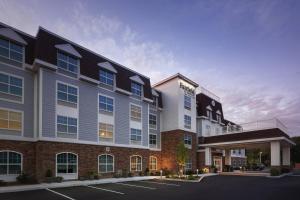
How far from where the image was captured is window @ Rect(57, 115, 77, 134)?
25681mm

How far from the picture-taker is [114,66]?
3325cm

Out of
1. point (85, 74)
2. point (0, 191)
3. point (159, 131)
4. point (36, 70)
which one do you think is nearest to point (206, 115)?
point (159, 131)

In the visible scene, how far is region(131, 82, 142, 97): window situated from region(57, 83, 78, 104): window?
944 cm

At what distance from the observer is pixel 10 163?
896 inches

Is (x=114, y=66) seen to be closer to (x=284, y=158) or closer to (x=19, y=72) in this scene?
(x=19, y=72)

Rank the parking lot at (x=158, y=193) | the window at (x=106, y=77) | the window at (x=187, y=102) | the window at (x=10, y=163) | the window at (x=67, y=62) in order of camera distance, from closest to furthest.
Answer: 1. the parking lot at (x=158, y=193)
2. the window at (x=10, y=163)
3. the window at (x=67, y=62)
4. the window at (x=106, y=77)
5. the window at (x=187, y=102)

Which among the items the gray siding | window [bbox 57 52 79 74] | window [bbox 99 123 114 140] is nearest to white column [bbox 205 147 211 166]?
window [bbox 99 123 114 140]

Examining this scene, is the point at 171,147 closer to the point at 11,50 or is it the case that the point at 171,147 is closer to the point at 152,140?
the point at 152,140

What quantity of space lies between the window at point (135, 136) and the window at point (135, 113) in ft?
5.23

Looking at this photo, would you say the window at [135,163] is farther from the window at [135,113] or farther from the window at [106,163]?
the window at [135,113]

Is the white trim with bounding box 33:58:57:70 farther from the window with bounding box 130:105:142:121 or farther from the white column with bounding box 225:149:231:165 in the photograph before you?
the white column with bounding box 225:149:231:165

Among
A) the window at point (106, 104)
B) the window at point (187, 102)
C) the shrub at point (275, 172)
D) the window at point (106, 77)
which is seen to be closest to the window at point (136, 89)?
the window at point (106, 77)

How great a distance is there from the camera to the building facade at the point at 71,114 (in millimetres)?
23656

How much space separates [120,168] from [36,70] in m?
14.6
